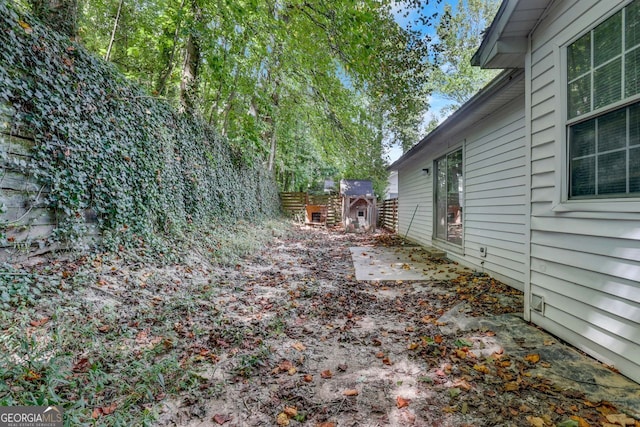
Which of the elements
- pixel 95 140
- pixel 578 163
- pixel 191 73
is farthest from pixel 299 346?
pixel 191 73

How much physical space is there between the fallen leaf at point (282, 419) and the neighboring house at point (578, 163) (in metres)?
2.33

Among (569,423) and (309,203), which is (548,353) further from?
(309,203)

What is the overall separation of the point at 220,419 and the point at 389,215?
1335 cm

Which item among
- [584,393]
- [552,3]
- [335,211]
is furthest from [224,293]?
[335,211]

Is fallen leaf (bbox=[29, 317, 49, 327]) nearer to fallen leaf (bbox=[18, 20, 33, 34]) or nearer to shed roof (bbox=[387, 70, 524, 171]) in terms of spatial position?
fallen leaf (bbox=[18, 20, 33, 34])

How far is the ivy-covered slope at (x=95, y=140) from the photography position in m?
2.66

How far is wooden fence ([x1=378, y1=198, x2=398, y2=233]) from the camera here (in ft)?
42.6

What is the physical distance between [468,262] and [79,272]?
19.3 ft

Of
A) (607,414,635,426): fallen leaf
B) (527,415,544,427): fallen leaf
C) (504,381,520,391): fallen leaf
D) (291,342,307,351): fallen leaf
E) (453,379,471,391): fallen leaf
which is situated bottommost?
(291,342,307,351): fallen leaf

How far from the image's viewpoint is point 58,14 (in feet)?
10.9

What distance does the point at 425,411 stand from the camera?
1.72 meters

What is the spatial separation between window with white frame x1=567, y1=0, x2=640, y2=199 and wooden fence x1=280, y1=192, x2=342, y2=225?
13.1 m

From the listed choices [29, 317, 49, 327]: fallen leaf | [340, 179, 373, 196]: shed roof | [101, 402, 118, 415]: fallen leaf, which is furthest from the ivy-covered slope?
[340, 179, 373, 196]: shed roof

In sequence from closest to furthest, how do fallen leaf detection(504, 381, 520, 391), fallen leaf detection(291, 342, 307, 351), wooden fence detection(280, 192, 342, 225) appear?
fallen leaf detection(504, 381, 520, 391) < fallen leaf detection(291, 342, 307, 351) < wooden fence detection(280, 192, 342, 225)
